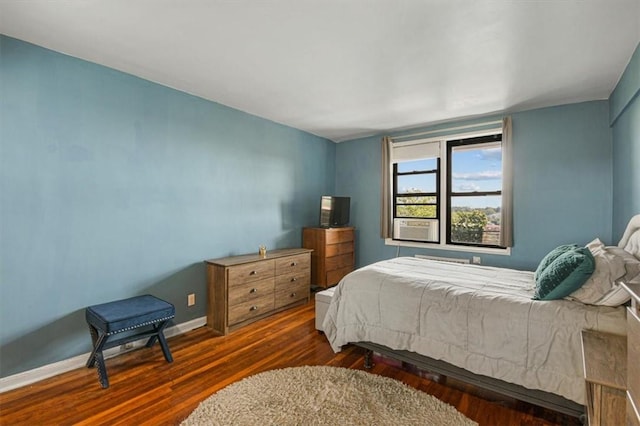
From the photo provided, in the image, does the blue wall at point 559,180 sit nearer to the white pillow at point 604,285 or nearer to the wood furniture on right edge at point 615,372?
the white pillow at point 604,285

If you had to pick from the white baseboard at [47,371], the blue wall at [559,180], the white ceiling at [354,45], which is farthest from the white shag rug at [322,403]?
the blue wall at [559,180]

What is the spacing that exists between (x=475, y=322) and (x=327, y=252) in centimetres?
264

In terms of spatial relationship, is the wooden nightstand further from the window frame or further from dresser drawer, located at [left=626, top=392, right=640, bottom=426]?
the window frame

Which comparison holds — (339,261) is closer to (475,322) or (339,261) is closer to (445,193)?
(445,193)

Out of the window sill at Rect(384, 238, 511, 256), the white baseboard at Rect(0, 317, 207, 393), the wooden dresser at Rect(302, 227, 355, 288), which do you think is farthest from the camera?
the wooden dresser at Rect(302, 227, 355, 288)

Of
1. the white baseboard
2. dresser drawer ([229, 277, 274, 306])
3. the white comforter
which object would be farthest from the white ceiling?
the white baseboard

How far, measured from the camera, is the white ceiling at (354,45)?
5.86 ft

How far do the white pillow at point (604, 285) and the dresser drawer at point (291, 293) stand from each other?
2827 millimetres

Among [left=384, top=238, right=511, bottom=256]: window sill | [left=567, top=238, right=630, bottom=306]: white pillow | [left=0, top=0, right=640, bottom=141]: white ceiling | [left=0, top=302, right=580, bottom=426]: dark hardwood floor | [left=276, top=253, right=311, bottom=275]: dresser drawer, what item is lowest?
[left=0, top=302, right=580, bottom=426]: dark hardwood floor

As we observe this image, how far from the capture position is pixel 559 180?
11.2ft

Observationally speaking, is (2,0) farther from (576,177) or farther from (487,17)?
(576,177)

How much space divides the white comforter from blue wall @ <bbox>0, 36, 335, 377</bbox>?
1.80 metres

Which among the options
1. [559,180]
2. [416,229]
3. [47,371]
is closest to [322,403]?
[47,371]

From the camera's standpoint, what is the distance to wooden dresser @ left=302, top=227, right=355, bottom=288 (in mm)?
4367
